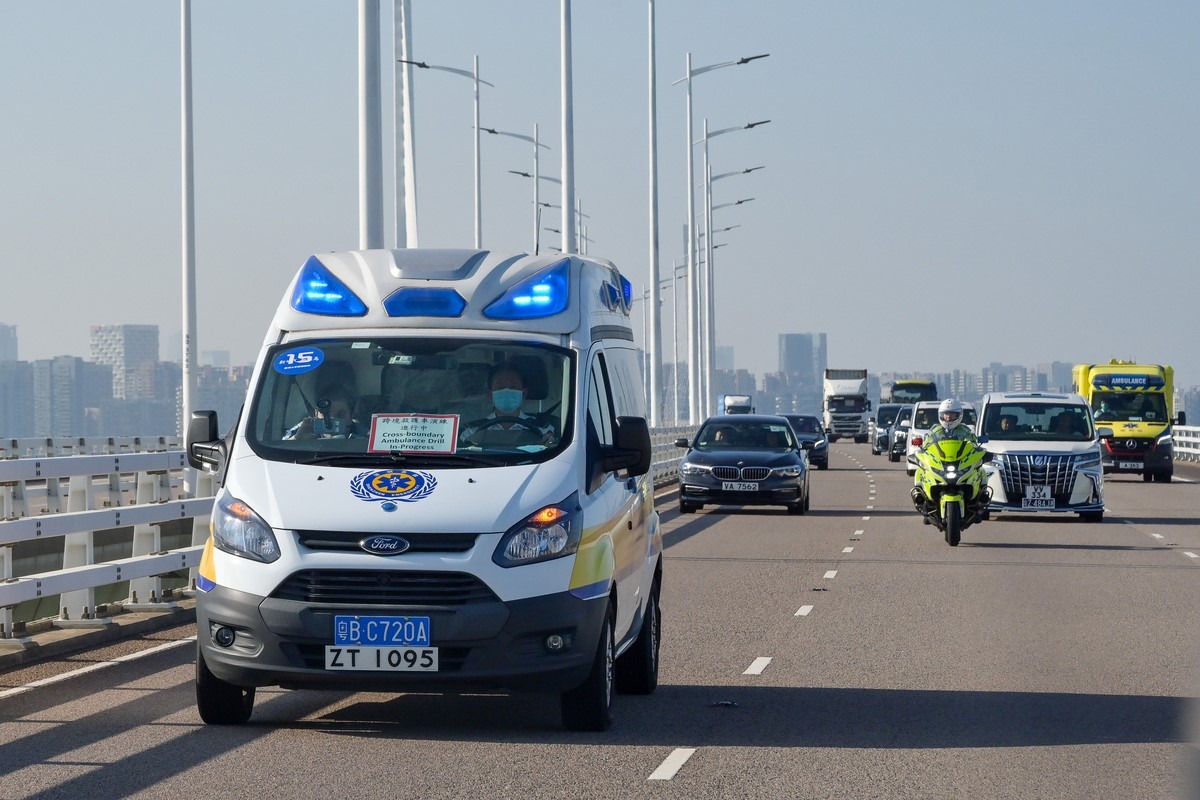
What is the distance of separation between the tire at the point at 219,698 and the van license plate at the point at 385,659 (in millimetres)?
734

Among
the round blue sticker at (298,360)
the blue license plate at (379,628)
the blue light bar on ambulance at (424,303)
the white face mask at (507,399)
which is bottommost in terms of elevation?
the blue license plate at (379,628)

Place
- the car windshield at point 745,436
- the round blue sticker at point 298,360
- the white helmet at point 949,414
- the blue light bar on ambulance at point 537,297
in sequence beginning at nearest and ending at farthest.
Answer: the round blue sticker at point 298,360
the blue light bar on ambulance at point 537,297
the white helmet at point 949,414
the car windshield at point 745,436

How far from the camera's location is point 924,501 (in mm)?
24078

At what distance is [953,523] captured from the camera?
22.9 meters

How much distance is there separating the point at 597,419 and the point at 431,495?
125cm

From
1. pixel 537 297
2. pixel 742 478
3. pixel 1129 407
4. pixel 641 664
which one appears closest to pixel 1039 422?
pixel 742 478

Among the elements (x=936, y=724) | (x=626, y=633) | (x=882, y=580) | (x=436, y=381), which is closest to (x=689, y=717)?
(x=626, y=633)

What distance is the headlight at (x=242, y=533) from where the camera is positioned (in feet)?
28.8

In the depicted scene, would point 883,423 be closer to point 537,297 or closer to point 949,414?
point 949,414

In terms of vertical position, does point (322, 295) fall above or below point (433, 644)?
above

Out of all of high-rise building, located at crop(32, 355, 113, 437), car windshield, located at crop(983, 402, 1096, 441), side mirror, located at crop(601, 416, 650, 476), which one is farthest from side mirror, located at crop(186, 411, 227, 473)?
high-rise building, located at crop(32, 355, 113, 437)

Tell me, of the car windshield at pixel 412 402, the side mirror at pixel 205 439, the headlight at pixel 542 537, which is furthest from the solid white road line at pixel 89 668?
the headlight at pixel 542 537

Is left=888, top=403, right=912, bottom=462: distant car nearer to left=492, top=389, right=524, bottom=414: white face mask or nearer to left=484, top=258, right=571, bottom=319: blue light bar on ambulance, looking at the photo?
left=484, top=258, right=571, bottom=319: blue light bar on ambulance

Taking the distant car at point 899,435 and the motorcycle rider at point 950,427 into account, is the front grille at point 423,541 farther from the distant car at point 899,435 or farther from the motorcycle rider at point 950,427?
the distant car at point 899,435
